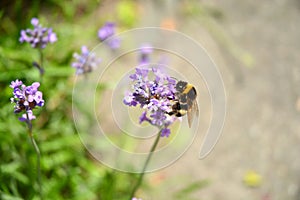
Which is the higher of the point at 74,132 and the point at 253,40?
the point at 253,40

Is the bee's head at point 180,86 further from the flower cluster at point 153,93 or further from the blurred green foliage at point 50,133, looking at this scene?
the blurred green foliage at point 50,133

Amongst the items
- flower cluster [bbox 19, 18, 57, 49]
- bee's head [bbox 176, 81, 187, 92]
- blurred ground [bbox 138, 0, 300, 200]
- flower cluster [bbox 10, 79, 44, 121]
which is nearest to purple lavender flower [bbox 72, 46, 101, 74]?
flower cluster [bbox 19, 18, 57, 49]

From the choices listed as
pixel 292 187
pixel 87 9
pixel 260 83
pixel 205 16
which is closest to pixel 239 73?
pixel 260 83

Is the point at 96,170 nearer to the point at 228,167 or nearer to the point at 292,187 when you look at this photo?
the point at 228,167

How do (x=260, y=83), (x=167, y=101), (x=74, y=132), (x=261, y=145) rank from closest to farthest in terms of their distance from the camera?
(x=167, y=101)
(x=74, y=132)
(x=261, y=145)
(x=260, y=83)

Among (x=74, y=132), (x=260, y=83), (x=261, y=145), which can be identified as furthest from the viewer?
(x=260, y=83)

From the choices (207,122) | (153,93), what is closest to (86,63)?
(153,93)

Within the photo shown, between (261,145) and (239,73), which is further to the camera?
(239,73)

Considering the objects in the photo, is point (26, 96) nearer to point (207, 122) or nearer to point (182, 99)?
point (182, 99)

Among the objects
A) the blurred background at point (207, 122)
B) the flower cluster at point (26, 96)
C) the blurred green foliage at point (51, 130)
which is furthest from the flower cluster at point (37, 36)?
the flower cluster at point (26, 96)

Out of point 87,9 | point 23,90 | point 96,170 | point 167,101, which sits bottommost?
point 23,90
